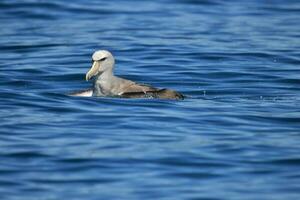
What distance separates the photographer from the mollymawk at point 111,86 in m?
14.9

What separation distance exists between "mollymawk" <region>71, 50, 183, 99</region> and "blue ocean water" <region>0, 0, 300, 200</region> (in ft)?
0.45

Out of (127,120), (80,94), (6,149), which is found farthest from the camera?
(80,94)

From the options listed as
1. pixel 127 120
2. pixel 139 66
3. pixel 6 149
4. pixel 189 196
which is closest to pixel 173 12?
pixel 139 66

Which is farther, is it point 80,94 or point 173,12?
point 173,12

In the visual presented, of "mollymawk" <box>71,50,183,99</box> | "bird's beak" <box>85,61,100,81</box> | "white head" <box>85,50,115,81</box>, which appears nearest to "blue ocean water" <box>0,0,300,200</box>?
"mollymawk" <box>71,50,183,99</box>

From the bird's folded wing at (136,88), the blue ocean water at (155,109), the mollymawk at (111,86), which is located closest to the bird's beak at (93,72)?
the mollymawk at (111,86)

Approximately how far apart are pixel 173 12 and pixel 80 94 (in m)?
10.6

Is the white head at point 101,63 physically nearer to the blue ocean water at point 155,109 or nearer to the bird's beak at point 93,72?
A: the bird's beak at point 93,72

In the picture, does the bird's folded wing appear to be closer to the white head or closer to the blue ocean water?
the blue ocean water

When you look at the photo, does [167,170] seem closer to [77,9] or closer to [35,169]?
[35,169]

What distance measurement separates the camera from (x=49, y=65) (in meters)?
18.8

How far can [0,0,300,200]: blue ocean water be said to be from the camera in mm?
10984

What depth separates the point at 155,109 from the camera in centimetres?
1475

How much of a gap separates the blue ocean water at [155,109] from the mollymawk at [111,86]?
0.14 meters
